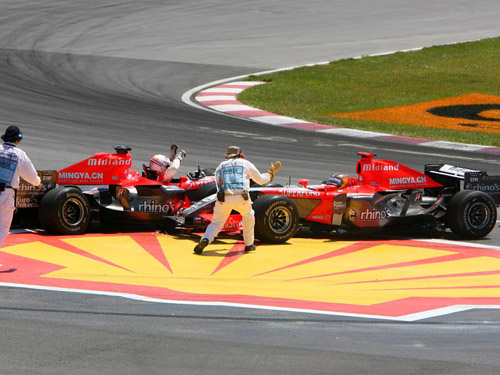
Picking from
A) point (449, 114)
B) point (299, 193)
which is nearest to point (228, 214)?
point (299, 193)

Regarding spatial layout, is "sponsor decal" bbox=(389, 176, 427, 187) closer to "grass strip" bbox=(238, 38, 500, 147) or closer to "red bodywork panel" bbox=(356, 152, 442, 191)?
"red bodywork panel" bbox=(356, 152, 442, 191)

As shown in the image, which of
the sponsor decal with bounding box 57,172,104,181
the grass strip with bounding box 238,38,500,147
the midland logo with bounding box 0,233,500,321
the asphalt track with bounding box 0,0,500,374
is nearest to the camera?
the asphalt track with bounding box 0,0,500,374

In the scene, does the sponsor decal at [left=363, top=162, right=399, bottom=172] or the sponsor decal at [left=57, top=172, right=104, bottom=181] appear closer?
the sponsor decal at [left=57, top=172, right=104, bottom=181]

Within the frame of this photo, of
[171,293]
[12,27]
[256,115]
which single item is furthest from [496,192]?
[12,27]

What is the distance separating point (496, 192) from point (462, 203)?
98 cm

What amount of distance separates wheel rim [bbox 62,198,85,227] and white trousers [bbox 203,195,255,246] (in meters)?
1.87

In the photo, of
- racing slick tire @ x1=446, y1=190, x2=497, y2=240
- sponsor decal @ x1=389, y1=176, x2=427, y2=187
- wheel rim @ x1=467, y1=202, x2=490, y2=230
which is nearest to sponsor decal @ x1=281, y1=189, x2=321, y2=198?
sponsor decal @ x1=389, y1=176, x2=427, y2=187

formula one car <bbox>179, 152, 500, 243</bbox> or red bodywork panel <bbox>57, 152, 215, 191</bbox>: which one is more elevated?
red bodywork panel <bbox>57, 152, 215, 191</bbox>

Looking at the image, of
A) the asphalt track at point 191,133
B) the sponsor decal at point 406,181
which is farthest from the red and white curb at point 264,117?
the sponsor decal at point 406,181

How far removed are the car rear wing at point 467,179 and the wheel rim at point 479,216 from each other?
0.43 m

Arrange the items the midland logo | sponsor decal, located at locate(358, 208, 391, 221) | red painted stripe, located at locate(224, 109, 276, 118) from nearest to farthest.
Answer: the midland logo < sponsor decal, located at locate(358, 208, 391, 221) < red painted stripe, located at locate(224, 109, 276, 118)

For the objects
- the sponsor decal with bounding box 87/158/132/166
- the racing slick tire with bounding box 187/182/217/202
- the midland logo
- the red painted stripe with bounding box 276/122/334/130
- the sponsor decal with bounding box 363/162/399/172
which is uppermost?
the red painted stripe with bounding box 276/122/334/130

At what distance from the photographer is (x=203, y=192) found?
13.6 metres

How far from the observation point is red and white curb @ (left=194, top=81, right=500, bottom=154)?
22.1 meters
